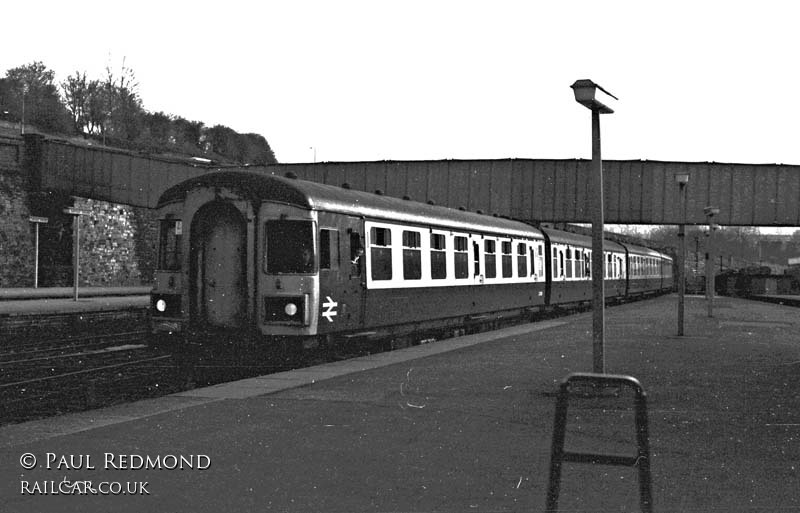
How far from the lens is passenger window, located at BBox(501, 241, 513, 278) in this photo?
83.0ft

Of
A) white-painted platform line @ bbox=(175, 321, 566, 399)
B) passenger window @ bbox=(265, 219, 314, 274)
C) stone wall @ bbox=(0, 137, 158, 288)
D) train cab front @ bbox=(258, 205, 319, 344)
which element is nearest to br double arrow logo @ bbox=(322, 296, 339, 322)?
train cab front @ bbox=(258, 205, 319, 344)

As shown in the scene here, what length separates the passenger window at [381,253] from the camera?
1659cm

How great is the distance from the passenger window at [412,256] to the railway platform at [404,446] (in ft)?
14.0

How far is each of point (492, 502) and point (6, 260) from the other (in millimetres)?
43923

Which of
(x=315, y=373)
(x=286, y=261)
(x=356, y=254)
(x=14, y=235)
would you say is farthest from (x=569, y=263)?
(x=14, y=235)

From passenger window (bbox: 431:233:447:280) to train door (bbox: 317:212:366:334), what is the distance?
3.74m

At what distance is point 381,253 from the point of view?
55.6 ft

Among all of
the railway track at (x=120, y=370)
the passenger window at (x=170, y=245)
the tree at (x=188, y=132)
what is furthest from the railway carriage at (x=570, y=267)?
the tree at (x=188, y=132)

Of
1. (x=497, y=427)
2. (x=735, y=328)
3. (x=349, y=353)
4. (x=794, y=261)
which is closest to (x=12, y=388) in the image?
(x=349, y=353)

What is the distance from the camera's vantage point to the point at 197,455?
7395 mm

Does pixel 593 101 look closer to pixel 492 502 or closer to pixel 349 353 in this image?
pixel 492 502

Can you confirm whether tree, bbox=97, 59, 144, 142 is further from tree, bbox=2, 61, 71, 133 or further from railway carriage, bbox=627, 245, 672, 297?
railway carriage, bbox=627, 245, 672, 297

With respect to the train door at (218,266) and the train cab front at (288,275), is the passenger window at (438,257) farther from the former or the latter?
the train door at (218,266)

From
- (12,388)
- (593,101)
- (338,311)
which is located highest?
(593,101)
